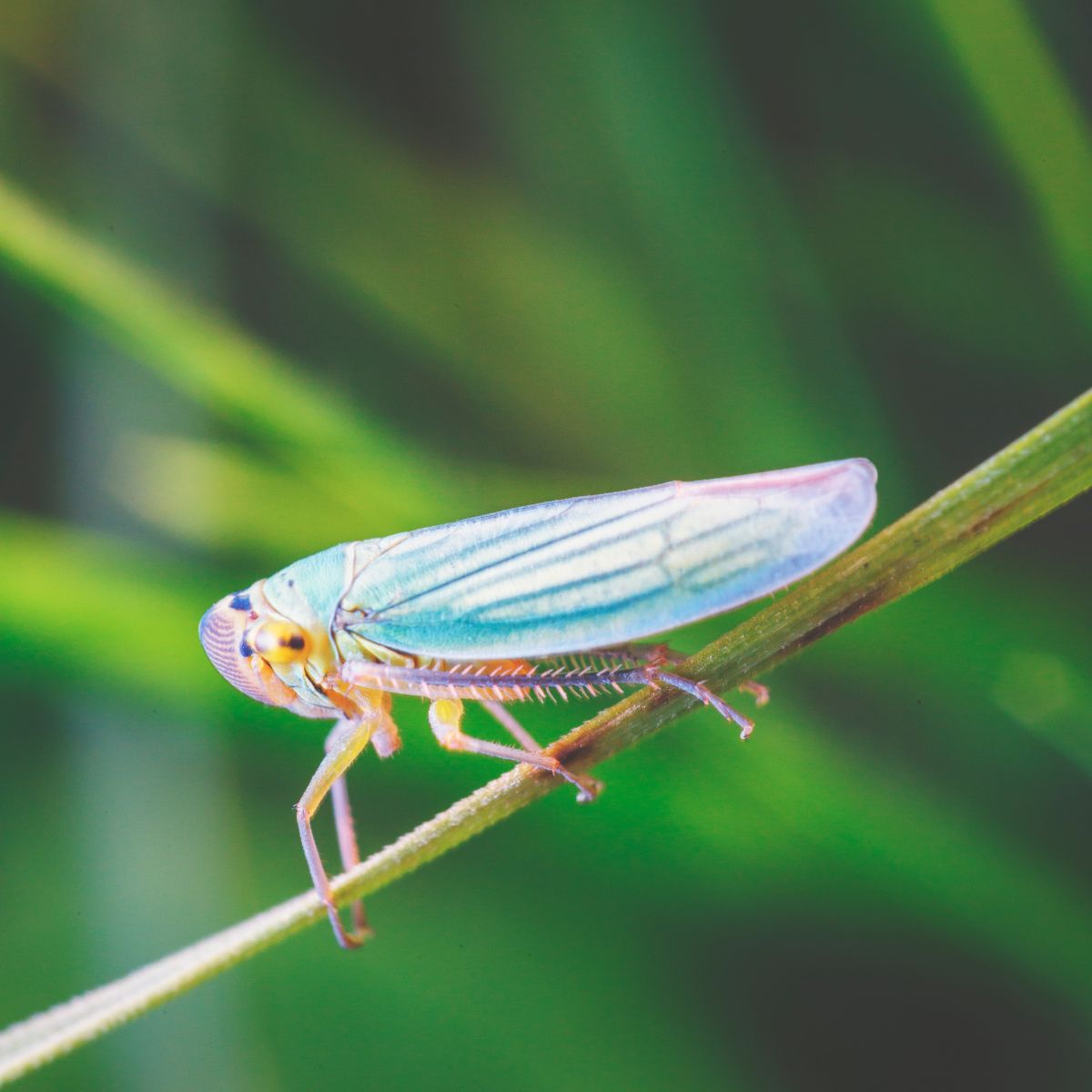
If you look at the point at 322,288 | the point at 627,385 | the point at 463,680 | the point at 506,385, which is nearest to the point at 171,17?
the point at 322,288

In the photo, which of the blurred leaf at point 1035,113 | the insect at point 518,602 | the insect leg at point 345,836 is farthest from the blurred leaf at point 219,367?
the blurred leaf at point 1035,113

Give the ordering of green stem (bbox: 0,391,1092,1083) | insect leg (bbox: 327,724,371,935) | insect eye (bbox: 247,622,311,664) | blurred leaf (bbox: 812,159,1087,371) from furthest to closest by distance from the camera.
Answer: blurred leaf (bbox: 812,159,1087,371) < insect leg (bbox: 327,724,371,935) < insect eye (bbox: 247,622,311,664) < green stem (bbox: 0,391,1092,1083)

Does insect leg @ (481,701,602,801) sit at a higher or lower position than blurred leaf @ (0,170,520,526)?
lower

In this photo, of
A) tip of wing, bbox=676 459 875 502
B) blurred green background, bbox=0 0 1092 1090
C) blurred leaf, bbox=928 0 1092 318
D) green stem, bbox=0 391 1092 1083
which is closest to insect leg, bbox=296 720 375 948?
green stem, bbox=0 391 1092 1083

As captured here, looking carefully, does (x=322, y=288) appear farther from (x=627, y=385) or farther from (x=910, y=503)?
(x=910, y=503)

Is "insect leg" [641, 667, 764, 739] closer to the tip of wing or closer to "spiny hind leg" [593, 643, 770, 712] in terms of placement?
"spiny hind leg" [593, 643, 770, 712]

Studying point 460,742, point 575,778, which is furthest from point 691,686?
point 460,742

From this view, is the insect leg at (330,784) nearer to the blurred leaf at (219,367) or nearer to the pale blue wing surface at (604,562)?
the pale blue wing surface at (604,562)
